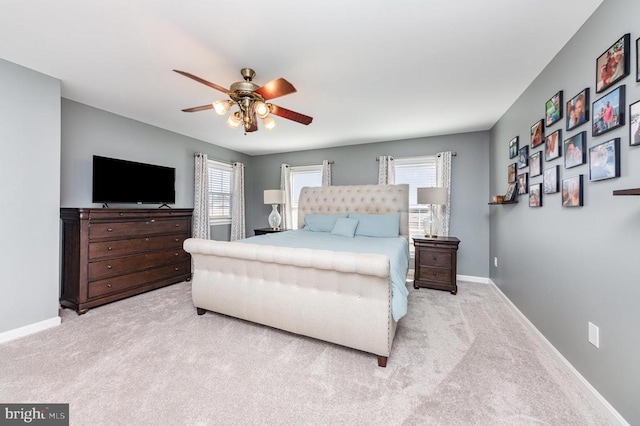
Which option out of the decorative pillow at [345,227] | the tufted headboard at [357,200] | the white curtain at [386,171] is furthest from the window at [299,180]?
the decorative pillow at [345,227]

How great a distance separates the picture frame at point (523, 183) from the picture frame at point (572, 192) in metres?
0.77

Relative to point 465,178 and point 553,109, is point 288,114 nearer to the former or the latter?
point 553,109

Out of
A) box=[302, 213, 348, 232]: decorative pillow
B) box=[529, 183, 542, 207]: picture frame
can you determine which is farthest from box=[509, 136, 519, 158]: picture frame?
box=[302, 213, 348, 232]: decorative pillow

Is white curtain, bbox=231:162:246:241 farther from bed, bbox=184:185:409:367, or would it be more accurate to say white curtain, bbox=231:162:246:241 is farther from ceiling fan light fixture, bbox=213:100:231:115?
ceiling fan light fixture, bbox=213:100:231:115

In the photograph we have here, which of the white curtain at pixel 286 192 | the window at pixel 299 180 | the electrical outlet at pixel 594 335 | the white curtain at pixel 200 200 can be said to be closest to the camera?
the electrical outlet at pixel 594 335

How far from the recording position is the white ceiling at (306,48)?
1.66 meters

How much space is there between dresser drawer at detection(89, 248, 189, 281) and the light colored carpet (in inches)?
21.3

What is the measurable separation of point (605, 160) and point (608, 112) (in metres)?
0.28

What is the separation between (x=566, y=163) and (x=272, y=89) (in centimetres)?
238

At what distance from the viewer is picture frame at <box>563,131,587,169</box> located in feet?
5.65

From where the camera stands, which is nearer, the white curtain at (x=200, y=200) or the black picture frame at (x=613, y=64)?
the black picture frame at (x=613, y=64)

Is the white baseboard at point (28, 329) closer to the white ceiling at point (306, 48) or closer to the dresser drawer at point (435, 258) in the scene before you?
the white ceiling at point (306, 48)

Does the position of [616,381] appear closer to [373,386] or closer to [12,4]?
[373,386]

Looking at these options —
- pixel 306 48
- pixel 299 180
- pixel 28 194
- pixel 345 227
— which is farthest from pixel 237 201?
pixel 306 48
